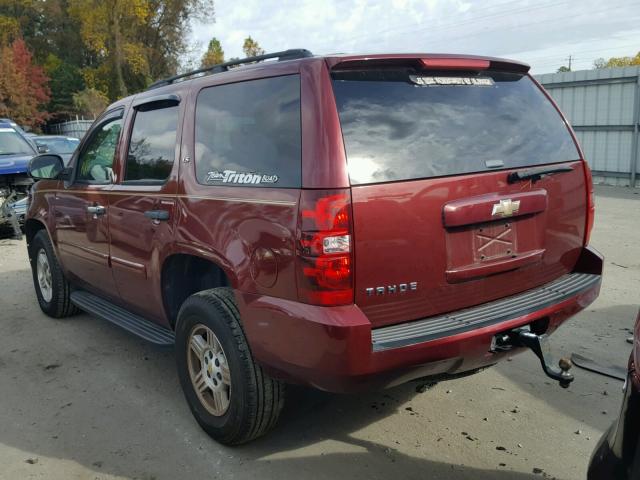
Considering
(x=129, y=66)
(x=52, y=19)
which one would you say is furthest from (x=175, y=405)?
(x=52, y=19)

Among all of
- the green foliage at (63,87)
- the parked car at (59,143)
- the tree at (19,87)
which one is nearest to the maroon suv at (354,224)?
the parked car at (59,143)

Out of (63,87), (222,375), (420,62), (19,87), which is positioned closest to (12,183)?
(222,375)

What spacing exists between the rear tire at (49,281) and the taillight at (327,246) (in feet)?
11.7

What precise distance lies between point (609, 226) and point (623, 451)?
26.2 ft

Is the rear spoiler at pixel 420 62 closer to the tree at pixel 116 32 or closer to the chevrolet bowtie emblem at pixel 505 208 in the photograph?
the chevrolet bowtie emblem at pixel 505 208

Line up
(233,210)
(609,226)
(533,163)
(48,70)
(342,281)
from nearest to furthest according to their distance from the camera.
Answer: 1. (342,281)
2. (233,210)
3. (533,163)
4. (609,226)
5. (48,70)

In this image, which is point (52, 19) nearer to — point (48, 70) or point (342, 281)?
point (48, 70)

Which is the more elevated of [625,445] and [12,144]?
[12,144]

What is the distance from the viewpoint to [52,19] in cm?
5012

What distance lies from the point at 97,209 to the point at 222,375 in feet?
6.00

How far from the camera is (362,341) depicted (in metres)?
2.60

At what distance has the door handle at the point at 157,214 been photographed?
3576 mm

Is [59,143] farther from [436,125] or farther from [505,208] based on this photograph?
[505,208]

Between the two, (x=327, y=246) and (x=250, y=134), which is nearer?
(x=327, y=246)
